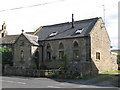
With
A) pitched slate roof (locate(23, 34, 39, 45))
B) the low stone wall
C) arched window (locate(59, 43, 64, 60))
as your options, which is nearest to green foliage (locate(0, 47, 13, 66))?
the low stone wall

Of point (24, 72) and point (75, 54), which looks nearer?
point (24, 72)

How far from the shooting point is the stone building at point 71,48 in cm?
3200

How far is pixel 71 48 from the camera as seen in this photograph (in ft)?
111

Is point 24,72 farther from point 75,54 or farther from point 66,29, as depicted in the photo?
point 66,29

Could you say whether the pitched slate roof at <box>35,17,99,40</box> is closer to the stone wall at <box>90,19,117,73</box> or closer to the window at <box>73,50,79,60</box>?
the stone wall at <box>90,19,117,73</box>

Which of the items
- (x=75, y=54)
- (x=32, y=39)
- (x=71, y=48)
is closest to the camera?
(x=75, y=54)

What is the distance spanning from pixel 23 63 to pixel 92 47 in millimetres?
13636

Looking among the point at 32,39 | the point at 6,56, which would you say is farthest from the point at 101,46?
the point at 6,56

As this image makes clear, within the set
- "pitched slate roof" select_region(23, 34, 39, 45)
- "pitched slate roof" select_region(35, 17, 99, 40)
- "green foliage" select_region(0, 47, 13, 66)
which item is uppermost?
"pitched slate roof" select_region(35, 17, 99, 40)

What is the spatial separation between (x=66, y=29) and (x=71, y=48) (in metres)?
5.00

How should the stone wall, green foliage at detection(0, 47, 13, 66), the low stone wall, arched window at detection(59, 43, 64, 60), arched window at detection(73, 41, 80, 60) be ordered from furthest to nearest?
green foliage at detection(0, 47, 13, 66) → arched window at detection(59, 43, 64, 60) → arched window at detection(73, 41, 80, 60) → the stone wall → the low stone wall

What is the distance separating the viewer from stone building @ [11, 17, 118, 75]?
3200 cm

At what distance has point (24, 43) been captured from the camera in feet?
121

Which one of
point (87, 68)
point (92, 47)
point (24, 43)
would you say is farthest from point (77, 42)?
point (24, 43)
